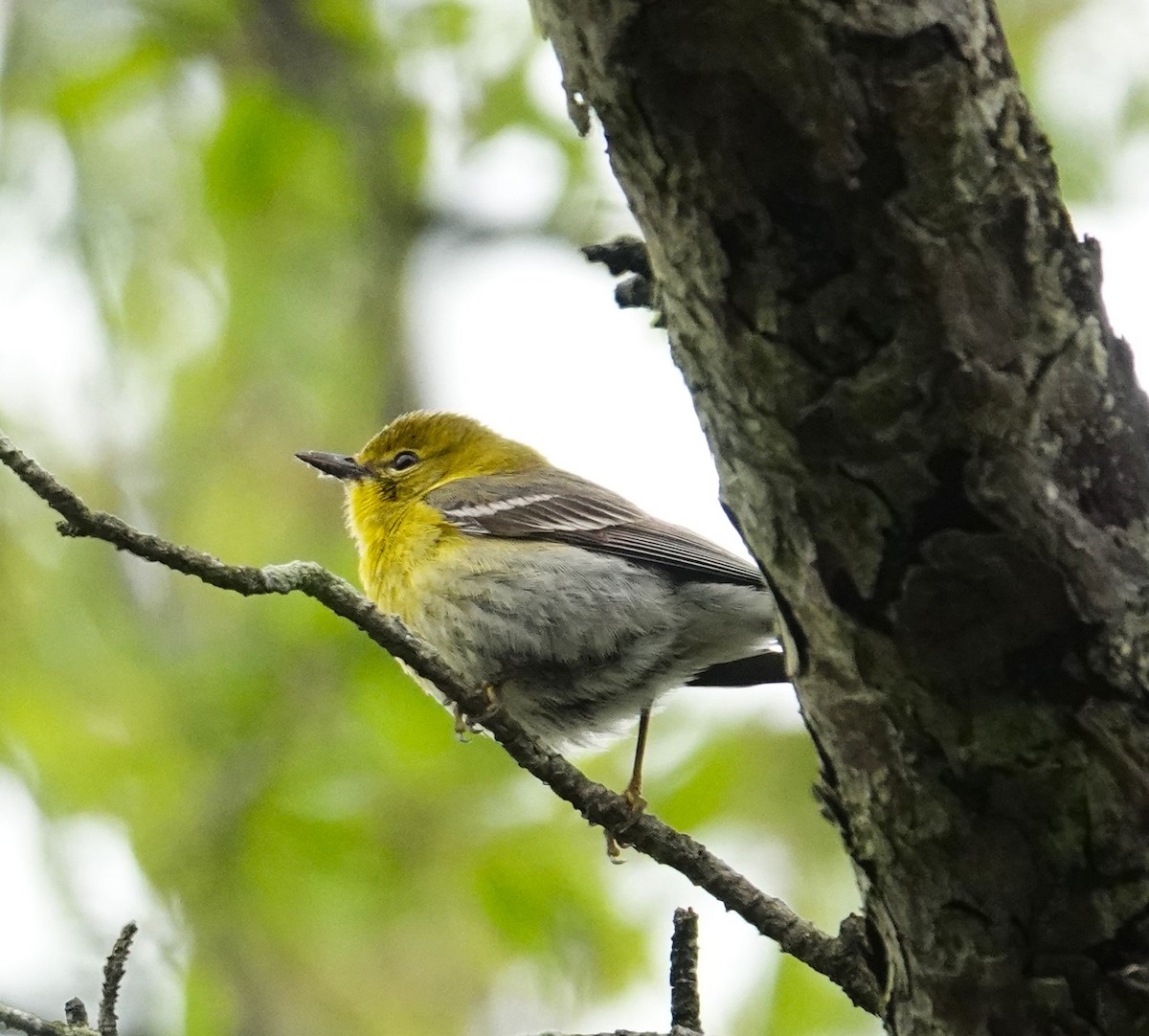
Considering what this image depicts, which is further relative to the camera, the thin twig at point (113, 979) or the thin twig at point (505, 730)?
the thin twig at point (113, 979)

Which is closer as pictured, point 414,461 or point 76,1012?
point 76,1012

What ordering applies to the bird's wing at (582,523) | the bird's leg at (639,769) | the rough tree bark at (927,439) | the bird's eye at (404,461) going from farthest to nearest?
the bird's eye at (404,461), the bird's wing at (582,523), the bird's leg at (639,769), the rough tree bark at (927,439)

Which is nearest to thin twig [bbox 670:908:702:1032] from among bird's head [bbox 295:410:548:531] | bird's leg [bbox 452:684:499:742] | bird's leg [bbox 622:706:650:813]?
bird's leg [bbox 452:684:499:742]

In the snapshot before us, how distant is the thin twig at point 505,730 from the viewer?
2.53 m

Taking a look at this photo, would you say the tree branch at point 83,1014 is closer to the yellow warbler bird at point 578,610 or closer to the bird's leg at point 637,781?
the bird's leg at point 637,781

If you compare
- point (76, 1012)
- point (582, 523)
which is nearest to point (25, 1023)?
point (76, 1012)

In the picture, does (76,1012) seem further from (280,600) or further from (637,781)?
(280,600)

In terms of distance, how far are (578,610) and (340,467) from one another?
6.91 ft

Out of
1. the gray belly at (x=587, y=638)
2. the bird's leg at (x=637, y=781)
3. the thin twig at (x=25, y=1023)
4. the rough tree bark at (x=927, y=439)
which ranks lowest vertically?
the thin twig at (x=25, y=1023)

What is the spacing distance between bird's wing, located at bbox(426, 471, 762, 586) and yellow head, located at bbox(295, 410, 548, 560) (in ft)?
0.91

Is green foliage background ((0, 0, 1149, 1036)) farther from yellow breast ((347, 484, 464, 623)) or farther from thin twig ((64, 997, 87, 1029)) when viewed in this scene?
thin twig ((64, 997, 87, 1029))

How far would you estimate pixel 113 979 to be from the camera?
113 inches

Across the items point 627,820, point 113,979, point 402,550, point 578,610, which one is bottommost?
point 113,979

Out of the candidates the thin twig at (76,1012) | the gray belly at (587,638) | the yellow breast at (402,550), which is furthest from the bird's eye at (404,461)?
the thin twig at (76,1012)
